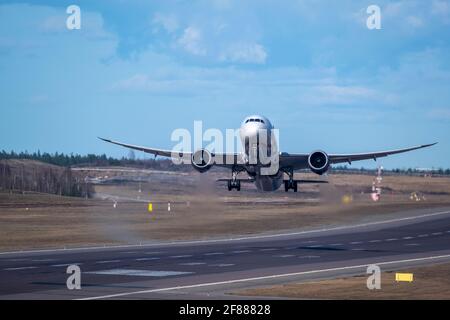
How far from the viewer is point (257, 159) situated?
58875 millimetres

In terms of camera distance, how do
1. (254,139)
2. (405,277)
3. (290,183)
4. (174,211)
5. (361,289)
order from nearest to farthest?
(361,289) → (405,277) → (254,139) → (290,183) → (174,211)

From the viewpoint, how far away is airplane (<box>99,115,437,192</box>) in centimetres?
5916

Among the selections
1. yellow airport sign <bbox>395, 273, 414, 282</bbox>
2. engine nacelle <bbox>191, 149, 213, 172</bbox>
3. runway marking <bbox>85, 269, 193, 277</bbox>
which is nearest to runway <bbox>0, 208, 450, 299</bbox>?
runway marking <bbox>85, 269, 193, 277</bbox>

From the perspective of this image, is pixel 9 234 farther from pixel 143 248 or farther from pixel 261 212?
pixel 261 212

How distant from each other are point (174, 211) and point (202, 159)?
114 feet

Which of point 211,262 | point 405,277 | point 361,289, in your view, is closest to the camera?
point 361,289

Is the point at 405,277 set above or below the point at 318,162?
below

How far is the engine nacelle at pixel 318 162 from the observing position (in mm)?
61844

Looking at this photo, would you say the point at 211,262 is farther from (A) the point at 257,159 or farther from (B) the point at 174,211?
(B) the point at 174,211

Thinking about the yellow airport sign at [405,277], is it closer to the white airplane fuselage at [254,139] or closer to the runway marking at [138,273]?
the runway marking at [138,273]

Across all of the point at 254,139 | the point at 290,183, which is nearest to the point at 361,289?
the point at 254,139

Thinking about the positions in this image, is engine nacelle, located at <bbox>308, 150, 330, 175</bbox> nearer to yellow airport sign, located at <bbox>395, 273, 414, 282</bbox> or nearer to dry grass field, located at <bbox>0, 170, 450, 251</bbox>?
dry grass field, located at <bbox>0, 170, 450, 251</bbox>

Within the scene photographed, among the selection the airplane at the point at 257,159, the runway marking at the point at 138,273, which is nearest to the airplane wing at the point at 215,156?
the airplane at the point at 257,159

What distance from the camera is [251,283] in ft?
133
